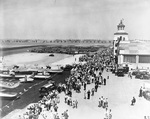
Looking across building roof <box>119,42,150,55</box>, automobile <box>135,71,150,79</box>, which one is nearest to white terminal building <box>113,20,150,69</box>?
building roof <box>119,42,150,55</box>

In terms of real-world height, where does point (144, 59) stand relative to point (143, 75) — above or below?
above

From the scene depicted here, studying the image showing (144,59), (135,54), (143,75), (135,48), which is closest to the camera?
(143,75)

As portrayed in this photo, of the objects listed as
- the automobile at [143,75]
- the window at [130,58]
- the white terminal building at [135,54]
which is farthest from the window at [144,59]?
the automobile at [143,75]

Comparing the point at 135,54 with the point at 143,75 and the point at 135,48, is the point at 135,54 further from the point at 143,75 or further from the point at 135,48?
the point at 143,75

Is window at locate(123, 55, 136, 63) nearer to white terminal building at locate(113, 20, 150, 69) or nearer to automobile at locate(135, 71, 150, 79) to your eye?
white terminal building at locate(113, 20, 150, 69)

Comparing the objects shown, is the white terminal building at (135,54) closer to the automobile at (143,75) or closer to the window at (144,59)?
the window at (144,59)

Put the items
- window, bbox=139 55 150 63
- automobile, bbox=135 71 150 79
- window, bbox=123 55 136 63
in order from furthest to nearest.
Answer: window, bbox=123 55 136 63 → window, bbox=139 55 150 63 → automobile, bbox=135 71 150 79

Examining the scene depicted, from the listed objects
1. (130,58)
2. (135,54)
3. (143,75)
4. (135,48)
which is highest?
(135,48)

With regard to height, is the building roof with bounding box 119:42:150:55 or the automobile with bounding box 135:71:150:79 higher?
the building roof with bounding box 119:42:150:55

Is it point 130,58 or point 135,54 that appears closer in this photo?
point 135,54

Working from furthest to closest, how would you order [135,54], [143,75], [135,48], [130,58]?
[135,48] < [130,58] < [135,54] < [143,75]

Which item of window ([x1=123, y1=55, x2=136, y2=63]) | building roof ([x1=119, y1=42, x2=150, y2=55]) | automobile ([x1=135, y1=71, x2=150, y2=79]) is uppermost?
building roof ([x1=119, y1=42, x2=150, y2=55])

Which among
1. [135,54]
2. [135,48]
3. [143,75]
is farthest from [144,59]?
[143,75]
